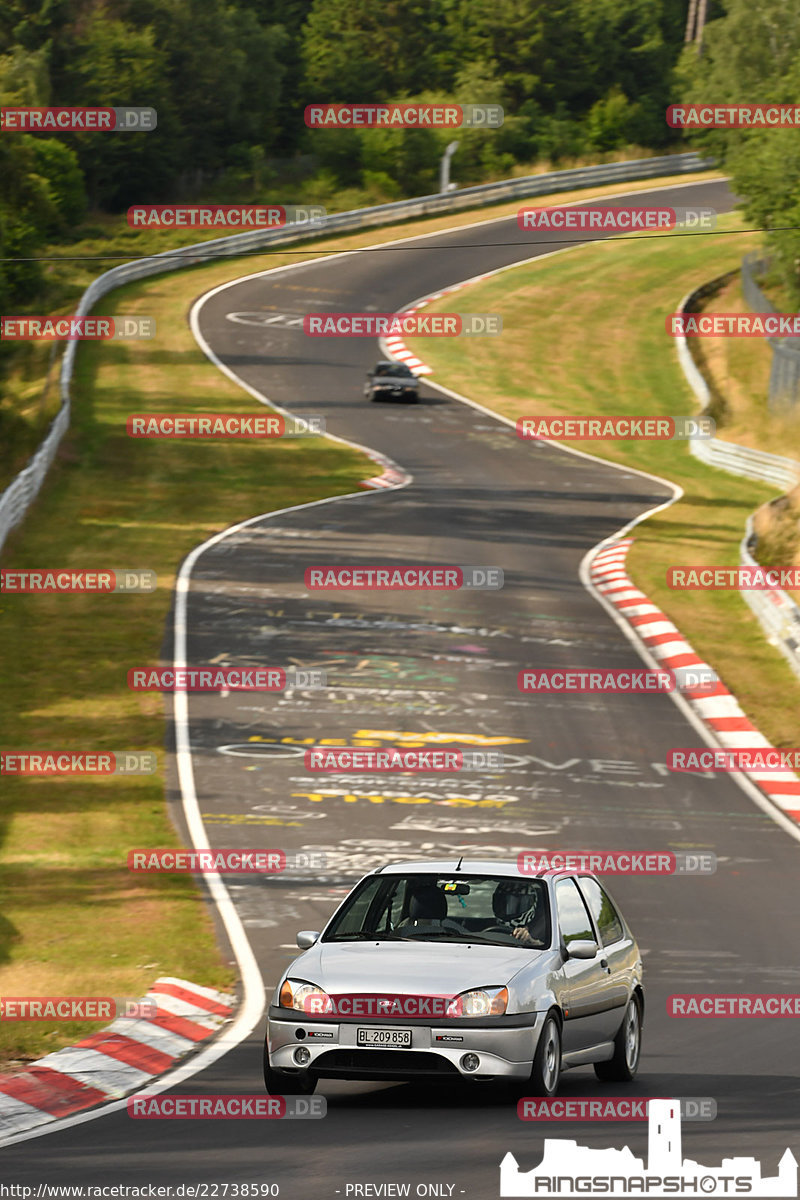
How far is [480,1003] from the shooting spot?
32.3 feet

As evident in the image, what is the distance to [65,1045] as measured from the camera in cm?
1231

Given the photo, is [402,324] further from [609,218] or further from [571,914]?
[571,914]

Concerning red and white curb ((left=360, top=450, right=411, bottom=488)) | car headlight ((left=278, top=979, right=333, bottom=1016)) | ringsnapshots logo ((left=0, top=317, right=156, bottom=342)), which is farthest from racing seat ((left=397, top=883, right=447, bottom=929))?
ringsnapshots logo ((left=0, top=317, right=156, bottom=342))

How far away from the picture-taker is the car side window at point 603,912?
11688 millimetres

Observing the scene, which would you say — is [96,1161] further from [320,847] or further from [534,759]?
[534,759]

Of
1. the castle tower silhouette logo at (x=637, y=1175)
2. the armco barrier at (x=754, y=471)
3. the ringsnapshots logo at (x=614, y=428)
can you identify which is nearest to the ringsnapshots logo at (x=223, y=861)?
the castle tower silhouette logo at (x=637, y=1175)

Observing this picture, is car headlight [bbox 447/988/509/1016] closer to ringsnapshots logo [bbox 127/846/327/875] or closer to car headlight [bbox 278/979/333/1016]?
car headlight [bbox 278/979/333/1016]

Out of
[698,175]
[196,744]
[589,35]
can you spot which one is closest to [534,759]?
[196,744]

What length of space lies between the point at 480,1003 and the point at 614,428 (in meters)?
42.6

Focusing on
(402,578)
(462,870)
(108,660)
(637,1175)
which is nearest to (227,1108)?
(462,870)

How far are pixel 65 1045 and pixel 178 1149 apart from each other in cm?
365

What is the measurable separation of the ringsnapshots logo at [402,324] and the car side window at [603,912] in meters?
50.2

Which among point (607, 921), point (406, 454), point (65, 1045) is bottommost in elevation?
point (406, 454)

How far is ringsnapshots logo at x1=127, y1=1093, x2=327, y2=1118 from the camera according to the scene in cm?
966
